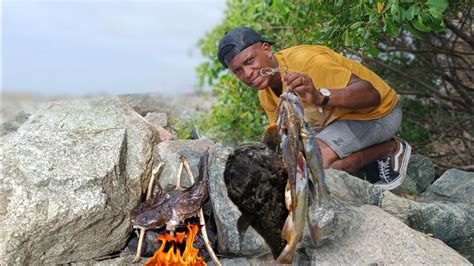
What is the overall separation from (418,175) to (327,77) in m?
1.71

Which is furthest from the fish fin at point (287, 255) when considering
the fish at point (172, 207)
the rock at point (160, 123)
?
the rock at point (160, 123)

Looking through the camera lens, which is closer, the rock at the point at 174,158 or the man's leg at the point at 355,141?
the rock at the point at 174,158

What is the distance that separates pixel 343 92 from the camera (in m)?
3.68

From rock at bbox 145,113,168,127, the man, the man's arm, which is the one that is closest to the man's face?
the man

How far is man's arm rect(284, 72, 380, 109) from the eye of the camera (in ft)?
9.96

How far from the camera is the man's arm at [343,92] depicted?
3037 mm

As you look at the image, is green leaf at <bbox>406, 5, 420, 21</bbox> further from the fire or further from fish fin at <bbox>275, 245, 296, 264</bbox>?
the fire

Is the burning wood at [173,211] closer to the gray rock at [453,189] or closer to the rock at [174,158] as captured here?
the rock at [174,158]

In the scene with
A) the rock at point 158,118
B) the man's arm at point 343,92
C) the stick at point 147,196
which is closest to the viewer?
the man's arm at point 343,92

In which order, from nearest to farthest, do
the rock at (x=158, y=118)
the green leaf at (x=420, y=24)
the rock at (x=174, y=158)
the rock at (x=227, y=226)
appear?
the rock at (x=227, y=226), the green leaf at (x=420, y=24), the rock at (x=174, y=158), the rock at (x=158, y=118)

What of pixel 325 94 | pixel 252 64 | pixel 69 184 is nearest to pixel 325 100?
pixel 325 94

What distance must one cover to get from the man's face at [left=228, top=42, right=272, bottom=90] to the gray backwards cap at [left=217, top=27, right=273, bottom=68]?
3 cm

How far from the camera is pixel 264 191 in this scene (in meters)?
3.33

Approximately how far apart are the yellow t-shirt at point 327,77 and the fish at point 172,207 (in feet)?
2.08
